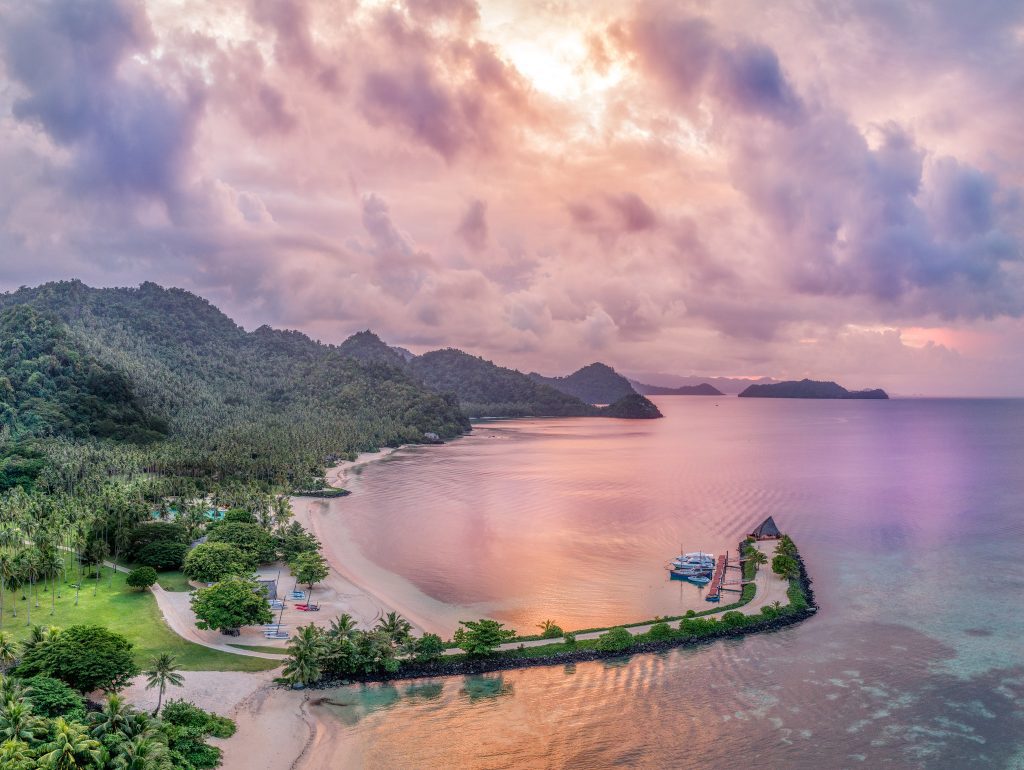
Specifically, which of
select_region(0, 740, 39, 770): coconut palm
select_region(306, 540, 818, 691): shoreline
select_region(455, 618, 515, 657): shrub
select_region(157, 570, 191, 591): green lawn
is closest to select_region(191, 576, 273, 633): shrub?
select_region(306, 540, 818, 691): shoreline

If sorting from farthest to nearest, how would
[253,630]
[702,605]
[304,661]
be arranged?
[702,605], [253,630], [304,661]

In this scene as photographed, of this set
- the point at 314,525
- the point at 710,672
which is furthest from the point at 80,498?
the point at 710,672

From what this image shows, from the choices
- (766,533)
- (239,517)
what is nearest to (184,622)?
(239,517)

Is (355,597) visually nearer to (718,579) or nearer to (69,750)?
(69,750)

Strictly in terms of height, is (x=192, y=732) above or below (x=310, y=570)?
below

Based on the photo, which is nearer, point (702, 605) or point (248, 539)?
point (702, 605)

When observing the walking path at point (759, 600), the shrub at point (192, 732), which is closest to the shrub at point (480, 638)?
the walking path at point (759, 600)

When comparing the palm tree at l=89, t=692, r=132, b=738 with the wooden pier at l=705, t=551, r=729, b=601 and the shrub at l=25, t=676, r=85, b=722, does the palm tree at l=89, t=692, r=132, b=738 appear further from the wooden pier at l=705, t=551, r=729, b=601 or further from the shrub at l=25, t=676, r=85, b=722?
the wooden pier at l=705, t=551, r=729, b=601
